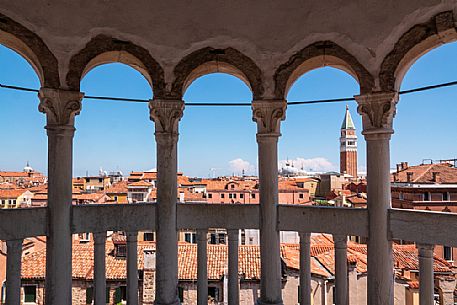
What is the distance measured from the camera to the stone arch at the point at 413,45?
629 cm

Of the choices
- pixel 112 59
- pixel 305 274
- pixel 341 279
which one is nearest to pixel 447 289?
pixel 341 279

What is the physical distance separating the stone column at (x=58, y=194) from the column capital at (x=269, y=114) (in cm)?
364

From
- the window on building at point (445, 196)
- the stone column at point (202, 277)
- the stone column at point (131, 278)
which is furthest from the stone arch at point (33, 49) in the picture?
A: the window on building at point (445, 196)

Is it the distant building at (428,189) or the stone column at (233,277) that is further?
the distant building at (428,189)

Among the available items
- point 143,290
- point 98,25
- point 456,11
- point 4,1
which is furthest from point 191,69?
point 143,290

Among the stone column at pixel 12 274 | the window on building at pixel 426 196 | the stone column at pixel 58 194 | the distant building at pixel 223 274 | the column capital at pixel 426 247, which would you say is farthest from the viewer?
the window on building at pixel 426 196

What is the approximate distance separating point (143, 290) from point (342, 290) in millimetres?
12751

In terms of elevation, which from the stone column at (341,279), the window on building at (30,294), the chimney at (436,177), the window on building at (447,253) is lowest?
the window on building at (30,294)

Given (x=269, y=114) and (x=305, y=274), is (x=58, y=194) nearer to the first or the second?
(x=269, y=114)

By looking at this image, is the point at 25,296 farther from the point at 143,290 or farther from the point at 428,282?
the point at 428,282

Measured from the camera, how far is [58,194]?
711 cm

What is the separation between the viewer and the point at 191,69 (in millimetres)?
7887

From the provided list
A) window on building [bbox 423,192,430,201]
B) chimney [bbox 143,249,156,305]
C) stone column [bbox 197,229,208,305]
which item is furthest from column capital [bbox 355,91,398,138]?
window on building [bbox 423,192,430,201]

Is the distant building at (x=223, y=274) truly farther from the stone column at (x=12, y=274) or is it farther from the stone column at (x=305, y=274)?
the stone column at (x=12, y=274)
